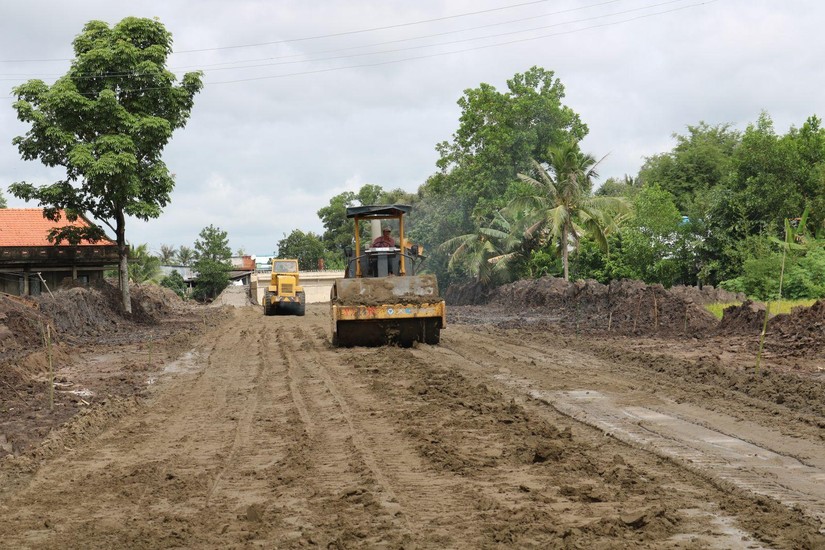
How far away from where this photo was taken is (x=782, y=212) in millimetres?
31391

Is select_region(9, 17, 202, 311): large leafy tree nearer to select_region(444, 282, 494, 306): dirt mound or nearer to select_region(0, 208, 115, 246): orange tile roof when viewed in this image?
select_region(0, 208, 115, 246): orange tile roof

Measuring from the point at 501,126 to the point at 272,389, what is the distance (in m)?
40.2

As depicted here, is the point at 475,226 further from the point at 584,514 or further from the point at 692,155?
the point at 584,514

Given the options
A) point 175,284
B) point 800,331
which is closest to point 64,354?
point 800,331

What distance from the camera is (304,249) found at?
89000 millimetres

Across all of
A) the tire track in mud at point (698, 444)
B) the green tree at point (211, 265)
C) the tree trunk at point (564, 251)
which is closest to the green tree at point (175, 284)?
the green tree at point (211, 265)

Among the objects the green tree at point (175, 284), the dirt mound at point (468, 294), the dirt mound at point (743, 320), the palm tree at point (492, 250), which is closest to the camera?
the dirt mound at point (743, 320)

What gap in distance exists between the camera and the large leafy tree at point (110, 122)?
99.3 feet

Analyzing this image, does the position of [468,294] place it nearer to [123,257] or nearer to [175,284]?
[123,257]

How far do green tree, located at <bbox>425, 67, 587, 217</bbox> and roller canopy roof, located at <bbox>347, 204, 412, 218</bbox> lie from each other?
1204 inches

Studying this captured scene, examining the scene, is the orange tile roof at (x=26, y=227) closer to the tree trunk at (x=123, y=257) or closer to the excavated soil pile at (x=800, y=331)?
the tree trunk at (x=123, y=257)

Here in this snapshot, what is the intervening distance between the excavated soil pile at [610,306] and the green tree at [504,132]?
987 centimetres

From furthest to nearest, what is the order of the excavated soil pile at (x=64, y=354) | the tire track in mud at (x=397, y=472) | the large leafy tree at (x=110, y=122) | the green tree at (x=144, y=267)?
the green tree at (x=144, y=267) → the large leafy tree at (x=110, y=122) → the excavated soil pile at (x=64, y=354) → the tire track in mud at (x=397, y=472)

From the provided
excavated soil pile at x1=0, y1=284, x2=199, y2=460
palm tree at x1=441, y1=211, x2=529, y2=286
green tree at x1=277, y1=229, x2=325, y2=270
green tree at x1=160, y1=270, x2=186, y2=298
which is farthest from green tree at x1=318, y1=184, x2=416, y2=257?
excavated soil pile at x1=0, y1=284, x2=199, y2=460
